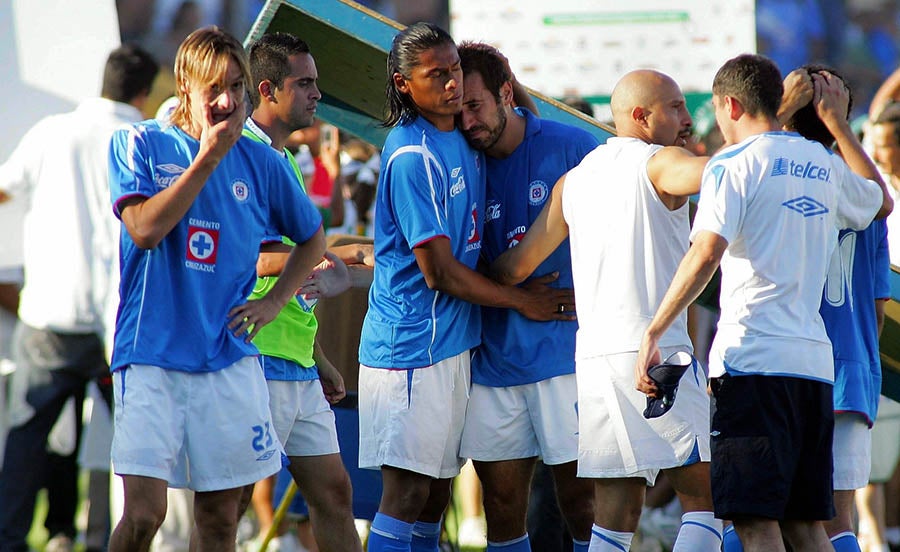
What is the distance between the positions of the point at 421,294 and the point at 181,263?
1049 millimetres

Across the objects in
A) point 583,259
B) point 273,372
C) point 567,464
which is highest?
point 583,259

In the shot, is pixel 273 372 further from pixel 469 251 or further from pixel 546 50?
pixel 546 50

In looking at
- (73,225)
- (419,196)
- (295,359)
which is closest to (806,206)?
(419,196)

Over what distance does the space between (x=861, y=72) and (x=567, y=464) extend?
8.90 m

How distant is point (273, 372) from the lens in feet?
15.5

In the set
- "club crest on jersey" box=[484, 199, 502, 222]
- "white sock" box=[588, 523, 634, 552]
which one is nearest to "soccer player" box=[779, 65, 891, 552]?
"white sock" box=[588, 523, 634, 552]

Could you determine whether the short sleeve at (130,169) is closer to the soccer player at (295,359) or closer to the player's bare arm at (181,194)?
the player's bare arm at (181,194)

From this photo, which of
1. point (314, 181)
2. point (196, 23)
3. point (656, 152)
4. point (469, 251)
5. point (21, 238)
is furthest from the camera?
point (196, 23)

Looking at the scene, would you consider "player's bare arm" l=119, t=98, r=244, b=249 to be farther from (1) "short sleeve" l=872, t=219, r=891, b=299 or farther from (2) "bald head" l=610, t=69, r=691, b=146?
(1) "short sleeve" l=872, t=219, r=891, b=299

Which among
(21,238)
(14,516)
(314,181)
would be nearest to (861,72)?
(314,181)

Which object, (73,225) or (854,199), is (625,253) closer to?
(854,199)

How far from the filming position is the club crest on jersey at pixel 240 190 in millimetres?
4143

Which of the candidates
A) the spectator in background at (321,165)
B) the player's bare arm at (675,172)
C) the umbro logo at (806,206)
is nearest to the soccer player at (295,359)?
the player's bare arm at (675,172)

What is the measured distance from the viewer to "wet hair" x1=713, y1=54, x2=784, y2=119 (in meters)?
4.45
